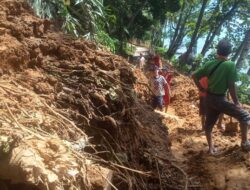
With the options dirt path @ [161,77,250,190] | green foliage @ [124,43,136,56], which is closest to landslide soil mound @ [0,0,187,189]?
dirt path @ [161,77,250,190]

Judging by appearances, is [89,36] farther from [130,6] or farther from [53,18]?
[130,6]

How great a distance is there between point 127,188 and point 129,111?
3.21 feet

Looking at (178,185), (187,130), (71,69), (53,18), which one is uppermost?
(53,18)

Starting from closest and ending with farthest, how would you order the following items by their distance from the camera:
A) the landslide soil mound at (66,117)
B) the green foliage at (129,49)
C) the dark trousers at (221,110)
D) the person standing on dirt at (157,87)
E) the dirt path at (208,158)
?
the landslide soil mound at (66,117) < the dirt path at (208,158) < the dark trousers at (221,110) < the person standing on dirt at (157,87) < the green foliage at (129,49)

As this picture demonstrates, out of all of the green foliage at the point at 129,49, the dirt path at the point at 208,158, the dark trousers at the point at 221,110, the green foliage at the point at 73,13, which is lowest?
the dirt path at the point at 208,158

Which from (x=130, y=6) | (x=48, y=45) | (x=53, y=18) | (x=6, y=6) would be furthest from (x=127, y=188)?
(x=130, y=6)

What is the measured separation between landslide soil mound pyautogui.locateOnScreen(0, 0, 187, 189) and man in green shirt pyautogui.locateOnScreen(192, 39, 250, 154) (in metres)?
1.19

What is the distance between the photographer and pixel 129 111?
3959 millimetres

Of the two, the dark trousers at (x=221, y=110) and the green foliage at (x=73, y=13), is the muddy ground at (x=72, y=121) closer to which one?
the dark trousers at (x=221, y=110)

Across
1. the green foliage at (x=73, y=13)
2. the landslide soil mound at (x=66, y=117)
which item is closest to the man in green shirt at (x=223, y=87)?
the landslide soil mound at (x=66, y=117)

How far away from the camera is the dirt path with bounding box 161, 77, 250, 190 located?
4.98 meters

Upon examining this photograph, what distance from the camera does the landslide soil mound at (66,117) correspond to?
7.57 ft

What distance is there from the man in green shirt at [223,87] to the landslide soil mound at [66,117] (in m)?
1.19

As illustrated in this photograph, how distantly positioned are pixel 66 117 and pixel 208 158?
10.3 ft
